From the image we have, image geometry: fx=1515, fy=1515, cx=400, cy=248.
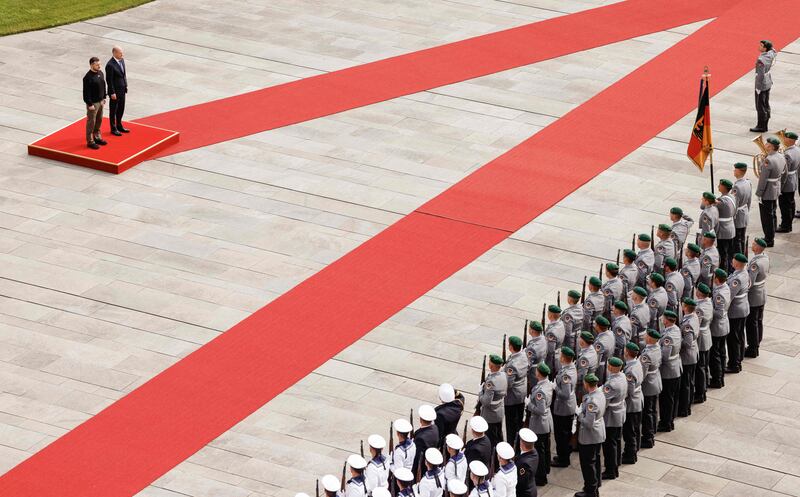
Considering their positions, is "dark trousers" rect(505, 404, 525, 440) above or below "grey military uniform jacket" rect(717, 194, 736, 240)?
below

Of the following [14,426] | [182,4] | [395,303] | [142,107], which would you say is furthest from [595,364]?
[182,4]

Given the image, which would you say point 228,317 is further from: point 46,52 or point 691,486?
point 46,52

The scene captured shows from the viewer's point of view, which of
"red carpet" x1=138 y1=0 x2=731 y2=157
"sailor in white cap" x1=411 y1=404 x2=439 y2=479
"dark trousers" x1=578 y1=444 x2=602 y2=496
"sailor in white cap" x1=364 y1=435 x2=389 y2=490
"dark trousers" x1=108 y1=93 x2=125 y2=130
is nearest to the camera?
"sailor in white cap" x1=364 y1=435 x2=389 y2=490

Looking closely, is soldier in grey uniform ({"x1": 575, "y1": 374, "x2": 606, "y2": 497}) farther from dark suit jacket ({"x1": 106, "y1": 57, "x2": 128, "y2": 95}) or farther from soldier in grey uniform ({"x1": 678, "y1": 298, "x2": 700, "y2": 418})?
dark suit jacket ({"x1": 106, "y1": 57, "x2": 128, "y2": 95})

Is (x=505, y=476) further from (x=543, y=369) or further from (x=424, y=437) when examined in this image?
(x=543, y=369)

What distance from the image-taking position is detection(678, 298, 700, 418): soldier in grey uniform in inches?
634

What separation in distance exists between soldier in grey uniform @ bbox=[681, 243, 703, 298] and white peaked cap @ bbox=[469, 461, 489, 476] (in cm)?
465

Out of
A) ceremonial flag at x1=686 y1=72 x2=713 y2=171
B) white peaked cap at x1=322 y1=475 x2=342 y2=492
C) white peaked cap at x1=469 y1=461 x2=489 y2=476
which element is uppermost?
ceremonial flag at x1=686 y1=72 x2=713 y2=171

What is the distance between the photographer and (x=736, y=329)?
17094mm

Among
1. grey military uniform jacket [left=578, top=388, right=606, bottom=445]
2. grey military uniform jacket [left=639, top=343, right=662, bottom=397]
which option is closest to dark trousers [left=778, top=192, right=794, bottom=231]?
grey military uniform jacket [left=639, top=343, right=662, bottom=397]

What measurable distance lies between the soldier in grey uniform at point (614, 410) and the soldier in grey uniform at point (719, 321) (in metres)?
1.94

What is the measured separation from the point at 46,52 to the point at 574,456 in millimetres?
13759

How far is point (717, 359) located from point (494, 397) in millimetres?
3203

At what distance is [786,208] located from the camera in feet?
67.4
